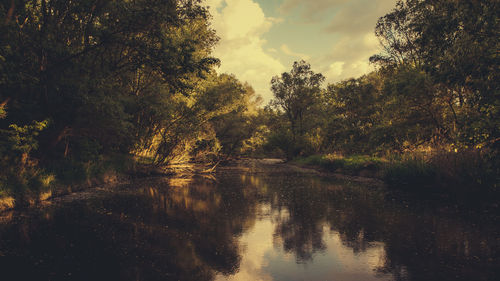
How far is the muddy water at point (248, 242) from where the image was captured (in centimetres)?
596

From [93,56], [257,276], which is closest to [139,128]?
[93,56]

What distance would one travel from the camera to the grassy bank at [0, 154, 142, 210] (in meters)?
12.1

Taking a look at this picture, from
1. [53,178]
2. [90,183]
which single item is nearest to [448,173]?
[53,178]

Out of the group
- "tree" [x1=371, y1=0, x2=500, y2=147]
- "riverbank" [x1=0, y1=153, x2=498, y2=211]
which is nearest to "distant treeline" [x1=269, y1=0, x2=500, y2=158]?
"tree" [x1=371, y1=0, x2=500, y2=147]

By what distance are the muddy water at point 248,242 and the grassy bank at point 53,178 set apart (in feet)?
4.05

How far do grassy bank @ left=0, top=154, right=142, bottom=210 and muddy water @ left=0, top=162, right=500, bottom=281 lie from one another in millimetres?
1234

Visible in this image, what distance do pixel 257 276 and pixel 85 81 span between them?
14161 millimetres

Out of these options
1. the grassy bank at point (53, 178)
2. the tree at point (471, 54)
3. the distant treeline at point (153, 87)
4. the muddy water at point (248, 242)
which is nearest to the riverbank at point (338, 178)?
the grassy bank at point (53, 178)

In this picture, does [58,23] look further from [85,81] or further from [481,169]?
[481,169]

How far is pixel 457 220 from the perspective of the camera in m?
10.1

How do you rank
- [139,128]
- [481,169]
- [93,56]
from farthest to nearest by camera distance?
[139,128] < [93,56] < [481,169]

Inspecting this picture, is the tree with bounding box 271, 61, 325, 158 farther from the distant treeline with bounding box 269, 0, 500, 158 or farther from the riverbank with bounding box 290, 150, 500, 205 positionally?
the riverbank with bounding box 290, 150, 500, 205

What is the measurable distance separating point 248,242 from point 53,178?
1246 centimetres

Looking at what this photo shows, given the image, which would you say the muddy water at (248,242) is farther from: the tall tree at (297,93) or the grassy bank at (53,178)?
the tall tree at (297,93)
